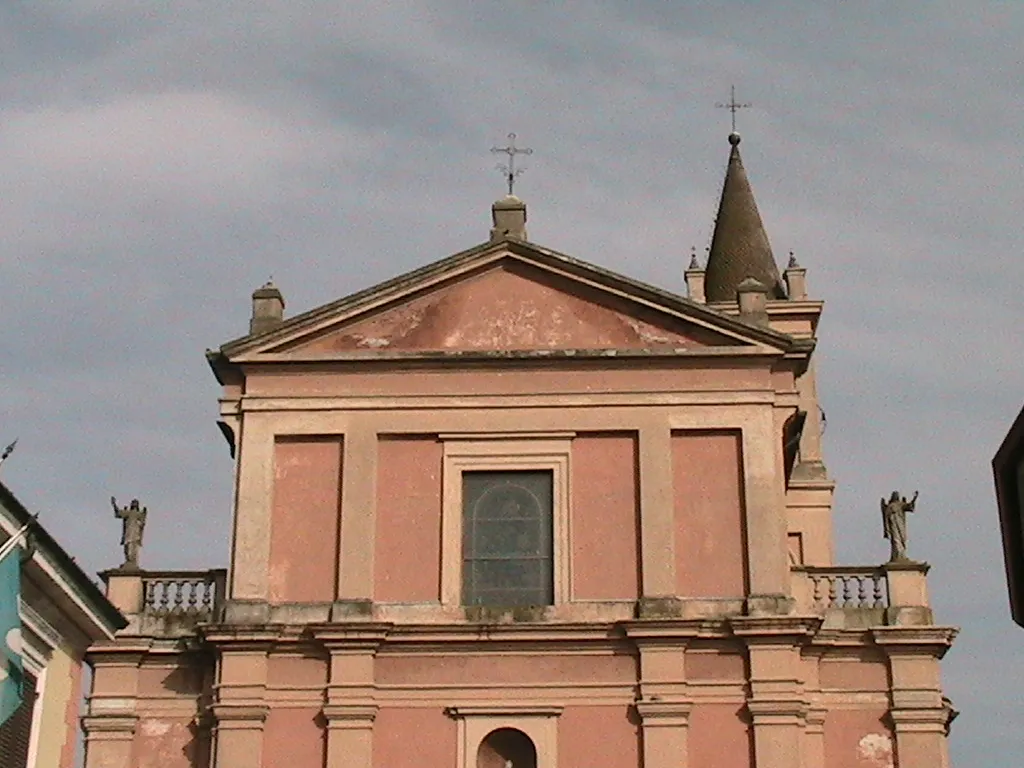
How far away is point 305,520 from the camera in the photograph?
69.8 feet

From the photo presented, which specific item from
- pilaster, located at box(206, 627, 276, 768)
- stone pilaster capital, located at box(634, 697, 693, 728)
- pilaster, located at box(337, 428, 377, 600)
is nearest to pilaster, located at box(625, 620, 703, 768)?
stone pilaster capital, located at box(634, 697, 693, 728)

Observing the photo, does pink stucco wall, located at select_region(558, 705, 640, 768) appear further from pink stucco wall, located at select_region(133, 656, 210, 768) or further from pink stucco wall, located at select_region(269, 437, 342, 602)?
pink stucco wall, located at select_region(133, 656, 210, 768)

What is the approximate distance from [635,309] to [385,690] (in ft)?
18.2

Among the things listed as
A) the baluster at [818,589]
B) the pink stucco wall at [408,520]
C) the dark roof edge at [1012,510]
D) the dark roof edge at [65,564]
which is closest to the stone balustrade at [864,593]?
the baluster at [818,589]

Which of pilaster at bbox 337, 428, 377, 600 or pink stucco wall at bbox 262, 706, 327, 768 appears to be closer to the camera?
pink stucco wall at bbox 262, 706, 327, 768

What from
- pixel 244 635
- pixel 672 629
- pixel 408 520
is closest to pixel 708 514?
pixel 672 629

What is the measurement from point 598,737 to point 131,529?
6311 millimetres

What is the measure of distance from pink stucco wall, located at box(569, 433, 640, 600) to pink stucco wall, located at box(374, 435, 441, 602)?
1655 millimetres

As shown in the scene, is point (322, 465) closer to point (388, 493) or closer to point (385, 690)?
point (388, 493)

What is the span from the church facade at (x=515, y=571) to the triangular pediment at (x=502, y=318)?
33 millimetres

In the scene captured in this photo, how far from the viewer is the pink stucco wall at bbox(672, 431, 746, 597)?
68.3 feet

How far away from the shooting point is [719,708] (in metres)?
20.3

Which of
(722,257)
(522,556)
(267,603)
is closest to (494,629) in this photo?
(522,556)

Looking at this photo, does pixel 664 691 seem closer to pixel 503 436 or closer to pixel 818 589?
pixel 818 589
